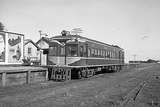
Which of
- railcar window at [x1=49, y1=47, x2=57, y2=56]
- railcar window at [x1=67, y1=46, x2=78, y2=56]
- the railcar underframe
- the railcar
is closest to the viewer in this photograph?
the railcar underframe

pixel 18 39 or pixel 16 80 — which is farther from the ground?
pixel 18 39

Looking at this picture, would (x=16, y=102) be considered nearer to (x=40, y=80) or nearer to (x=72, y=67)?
(x=40, y=80)

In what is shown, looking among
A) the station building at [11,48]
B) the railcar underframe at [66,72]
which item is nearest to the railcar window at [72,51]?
the railcar underframe at [66,72]

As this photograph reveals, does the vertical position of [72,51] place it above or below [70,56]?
above

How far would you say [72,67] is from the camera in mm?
16547

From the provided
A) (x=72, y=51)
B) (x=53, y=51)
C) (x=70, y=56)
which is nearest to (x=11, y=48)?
(x=53, y=51)

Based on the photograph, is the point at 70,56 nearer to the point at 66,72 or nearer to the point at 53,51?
the point at 66,72

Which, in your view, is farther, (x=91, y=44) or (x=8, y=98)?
→ (x=91, y=44)

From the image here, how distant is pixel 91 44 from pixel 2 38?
777cm

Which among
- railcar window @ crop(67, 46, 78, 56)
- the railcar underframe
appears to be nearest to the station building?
the railcar underframe

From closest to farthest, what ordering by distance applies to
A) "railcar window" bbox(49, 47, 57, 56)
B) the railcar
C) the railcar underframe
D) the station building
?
the railcar underframe → the railcar → the station building → "railcar window" bbox(49, 47, 57, 56)

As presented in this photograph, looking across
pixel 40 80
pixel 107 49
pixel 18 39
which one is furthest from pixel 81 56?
pixel 107 49

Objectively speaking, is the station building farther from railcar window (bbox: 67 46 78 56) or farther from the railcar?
railcar window (bbox: 67 46 78 56)

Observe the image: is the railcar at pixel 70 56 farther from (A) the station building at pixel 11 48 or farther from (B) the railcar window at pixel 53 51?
(A) the station building at pixel 11 48
